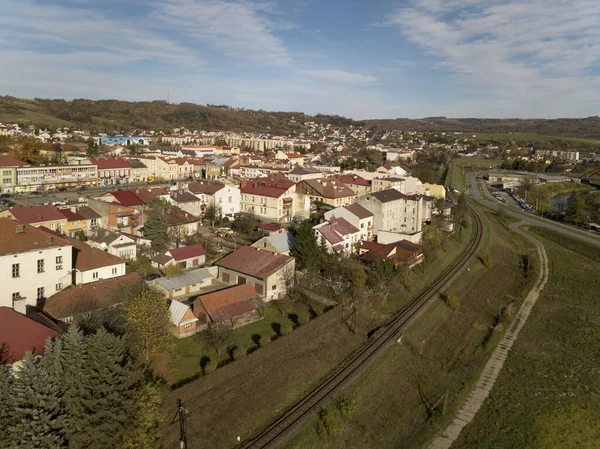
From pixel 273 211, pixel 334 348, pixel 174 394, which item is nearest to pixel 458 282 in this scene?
pixel 334 348

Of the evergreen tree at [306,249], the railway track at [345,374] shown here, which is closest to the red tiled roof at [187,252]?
the evergreen tree at [306,249]

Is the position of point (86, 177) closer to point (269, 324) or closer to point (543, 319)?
point (269, 324)

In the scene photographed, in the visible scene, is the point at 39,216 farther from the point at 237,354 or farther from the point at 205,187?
the point at 237,354

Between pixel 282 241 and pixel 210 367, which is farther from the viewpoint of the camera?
pixel 282 241

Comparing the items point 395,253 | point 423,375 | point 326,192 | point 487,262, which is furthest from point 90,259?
point 487,262

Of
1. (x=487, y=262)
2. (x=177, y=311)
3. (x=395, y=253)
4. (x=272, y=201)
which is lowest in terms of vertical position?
(x=487, y=262)

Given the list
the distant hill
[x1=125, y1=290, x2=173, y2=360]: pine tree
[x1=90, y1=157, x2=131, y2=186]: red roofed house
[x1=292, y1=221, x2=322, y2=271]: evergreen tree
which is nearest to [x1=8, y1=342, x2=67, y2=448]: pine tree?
[x1=125, y1=290, x2=173, y2=360]: pine tree

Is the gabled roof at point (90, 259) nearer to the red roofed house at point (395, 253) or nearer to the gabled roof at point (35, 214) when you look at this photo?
the gabled roof at point (35, 214)
